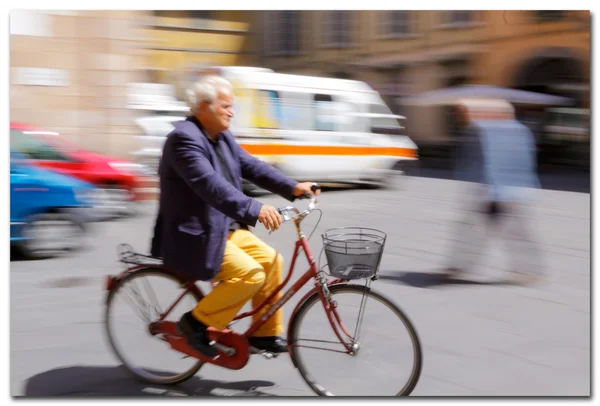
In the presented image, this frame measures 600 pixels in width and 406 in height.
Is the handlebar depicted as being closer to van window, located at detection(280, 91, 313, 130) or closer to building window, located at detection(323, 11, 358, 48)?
building window, located at detection(323, 11, 358, 48)

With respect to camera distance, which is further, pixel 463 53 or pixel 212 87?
pixel 463 53

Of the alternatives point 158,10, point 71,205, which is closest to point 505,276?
point 158,10

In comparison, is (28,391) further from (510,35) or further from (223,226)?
(510,35)

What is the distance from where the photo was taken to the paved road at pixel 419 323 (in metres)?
4.02

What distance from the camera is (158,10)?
5121 mm

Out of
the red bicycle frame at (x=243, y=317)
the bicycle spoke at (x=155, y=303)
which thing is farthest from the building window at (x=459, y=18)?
the bicycle spoke at (x=155, y=303)

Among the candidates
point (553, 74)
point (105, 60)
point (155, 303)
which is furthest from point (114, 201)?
point (155, 303)

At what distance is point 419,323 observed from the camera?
5.04 m

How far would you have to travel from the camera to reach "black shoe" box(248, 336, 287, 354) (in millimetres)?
3740

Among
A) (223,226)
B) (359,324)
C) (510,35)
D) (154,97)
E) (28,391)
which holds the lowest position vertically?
(28,391)

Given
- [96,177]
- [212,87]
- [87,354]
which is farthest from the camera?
[96,177]

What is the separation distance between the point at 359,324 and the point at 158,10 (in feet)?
8.59

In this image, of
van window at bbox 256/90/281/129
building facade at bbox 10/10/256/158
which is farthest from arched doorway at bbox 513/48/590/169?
building facade at bbox 10/10/256/158

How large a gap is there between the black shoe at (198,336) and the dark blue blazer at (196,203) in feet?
0.85
